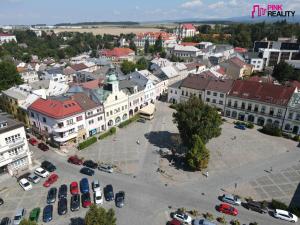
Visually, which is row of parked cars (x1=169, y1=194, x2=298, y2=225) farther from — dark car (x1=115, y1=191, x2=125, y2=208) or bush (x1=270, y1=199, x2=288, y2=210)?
dark car (x1=115, y1=191, x2=125, y2=208)

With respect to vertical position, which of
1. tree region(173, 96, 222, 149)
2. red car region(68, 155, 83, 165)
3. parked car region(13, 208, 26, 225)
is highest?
tree region(173, 96, 222, 149)

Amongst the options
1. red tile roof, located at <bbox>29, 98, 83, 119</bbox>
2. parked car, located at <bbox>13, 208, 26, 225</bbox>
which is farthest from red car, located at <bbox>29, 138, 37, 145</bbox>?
parked car, located at <bbox>13, 208, 26, 225</bbox>

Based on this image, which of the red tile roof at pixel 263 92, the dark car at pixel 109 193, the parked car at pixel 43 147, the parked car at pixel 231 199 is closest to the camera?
the parked car at pixel 231 199

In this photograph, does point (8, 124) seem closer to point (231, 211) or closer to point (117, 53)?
point (231, 211)

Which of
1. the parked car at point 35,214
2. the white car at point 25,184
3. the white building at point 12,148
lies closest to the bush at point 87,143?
the white building at point 12,148

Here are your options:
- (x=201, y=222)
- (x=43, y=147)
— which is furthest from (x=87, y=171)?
(x=201, y=222)

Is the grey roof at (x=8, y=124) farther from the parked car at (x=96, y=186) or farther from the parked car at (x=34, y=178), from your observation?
Answer: the parked car at (x=96, y=186)

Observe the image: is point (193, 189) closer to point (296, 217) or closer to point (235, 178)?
point (235, 178)
